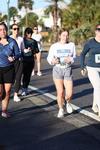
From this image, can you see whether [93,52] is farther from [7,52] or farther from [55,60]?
[7,52]

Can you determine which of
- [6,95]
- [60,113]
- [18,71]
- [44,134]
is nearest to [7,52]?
[6,95]

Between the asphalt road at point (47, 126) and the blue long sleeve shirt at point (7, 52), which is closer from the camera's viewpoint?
the asphalt road at point (47, 126)

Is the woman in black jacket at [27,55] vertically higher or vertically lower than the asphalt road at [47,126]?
higher

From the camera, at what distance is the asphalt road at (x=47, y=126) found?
8.60 meters

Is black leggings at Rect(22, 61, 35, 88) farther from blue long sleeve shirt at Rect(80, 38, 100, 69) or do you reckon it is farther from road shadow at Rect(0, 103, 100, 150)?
blue long sleeve shirt at Rect(80, 38, 100, 69)

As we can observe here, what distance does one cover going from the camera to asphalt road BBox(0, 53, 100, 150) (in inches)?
339

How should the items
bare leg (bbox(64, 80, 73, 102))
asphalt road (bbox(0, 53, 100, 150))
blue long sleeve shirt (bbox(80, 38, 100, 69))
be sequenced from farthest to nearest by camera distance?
1. bare leg (bbox(64, 80, 73, 102))
2. blue long sleeve shirt (bbox(80, 38, 100, 69))
3. asphalt road (bbox(0, 53, 100, 150))

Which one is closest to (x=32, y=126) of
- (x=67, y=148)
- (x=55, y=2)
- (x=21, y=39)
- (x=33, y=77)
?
(x=67, y=148)

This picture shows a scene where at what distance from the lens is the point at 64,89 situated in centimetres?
1172

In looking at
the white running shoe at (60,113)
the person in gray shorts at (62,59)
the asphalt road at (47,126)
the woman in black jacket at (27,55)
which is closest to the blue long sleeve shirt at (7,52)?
the person in gray shorts at (62,59)

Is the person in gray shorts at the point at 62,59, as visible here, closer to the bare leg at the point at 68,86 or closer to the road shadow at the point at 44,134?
the bare leg at the point at 68,86

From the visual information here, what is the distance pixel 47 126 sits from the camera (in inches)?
404

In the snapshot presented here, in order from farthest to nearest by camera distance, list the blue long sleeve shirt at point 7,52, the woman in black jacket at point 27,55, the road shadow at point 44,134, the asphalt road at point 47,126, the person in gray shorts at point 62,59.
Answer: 1. the woman in black jacket at point 27,55
2. the person in gray shorts at point 62,59
3. the blue long sleeve shirt at point 7,52
4. the asphalt road at point 47,126
5. the road shadow at point 44,134

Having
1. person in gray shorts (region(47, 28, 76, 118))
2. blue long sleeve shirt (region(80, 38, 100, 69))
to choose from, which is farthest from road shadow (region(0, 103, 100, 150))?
blue long sleeve shirt (region(80, 38, 100, 69))
